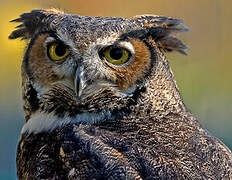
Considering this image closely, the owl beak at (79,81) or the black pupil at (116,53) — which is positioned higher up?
the black pupil at (116,53)

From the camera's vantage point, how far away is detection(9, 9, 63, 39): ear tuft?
7.72ft

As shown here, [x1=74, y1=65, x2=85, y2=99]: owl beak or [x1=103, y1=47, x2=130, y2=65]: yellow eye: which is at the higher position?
[x1=103, y1=47, x2=130, y2=65]: yellow eye

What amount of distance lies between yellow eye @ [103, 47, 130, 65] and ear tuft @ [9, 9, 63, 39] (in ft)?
0.85

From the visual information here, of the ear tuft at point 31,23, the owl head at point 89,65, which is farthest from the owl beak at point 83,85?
the ear tuft at point 31,23

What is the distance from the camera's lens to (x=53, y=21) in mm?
2256

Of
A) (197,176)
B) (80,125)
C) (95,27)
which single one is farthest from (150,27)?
(197,176)

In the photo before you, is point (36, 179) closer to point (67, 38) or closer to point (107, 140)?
point (107, 140)

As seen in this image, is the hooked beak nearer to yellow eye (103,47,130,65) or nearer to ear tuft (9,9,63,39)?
yellow eye (103,47,130,65)

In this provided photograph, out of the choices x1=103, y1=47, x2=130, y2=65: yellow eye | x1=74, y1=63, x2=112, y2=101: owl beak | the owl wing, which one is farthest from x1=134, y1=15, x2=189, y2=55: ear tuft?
the owl wing

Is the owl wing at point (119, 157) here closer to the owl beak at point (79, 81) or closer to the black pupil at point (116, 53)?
the owl beak at point (79, 81)

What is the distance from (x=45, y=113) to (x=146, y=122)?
370mm

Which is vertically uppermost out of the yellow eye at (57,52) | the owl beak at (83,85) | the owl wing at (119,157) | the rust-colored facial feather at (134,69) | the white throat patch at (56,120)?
the yellow eye at (57,52)

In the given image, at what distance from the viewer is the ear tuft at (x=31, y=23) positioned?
7.72ft

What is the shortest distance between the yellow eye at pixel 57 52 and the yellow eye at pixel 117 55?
139 millimetres
